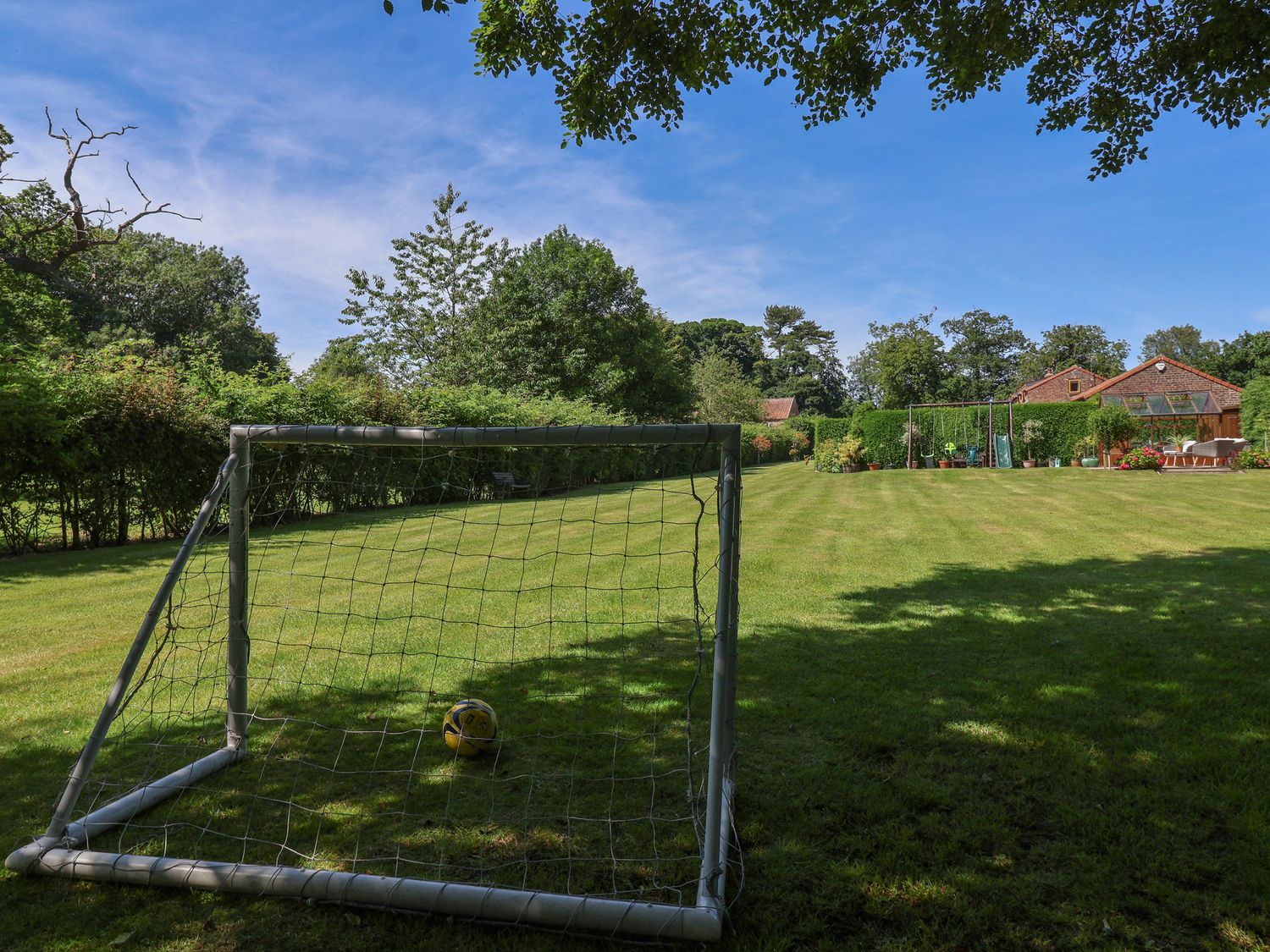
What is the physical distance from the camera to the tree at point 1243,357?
49178 millimetres

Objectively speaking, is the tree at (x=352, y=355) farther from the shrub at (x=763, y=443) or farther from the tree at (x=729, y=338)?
the tree at (x=729, y=338)

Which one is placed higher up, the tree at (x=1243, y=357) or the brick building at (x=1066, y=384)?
the tree at (x=1243, y=357)

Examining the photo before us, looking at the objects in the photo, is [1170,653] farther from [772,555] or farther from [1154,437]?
[1154,437]

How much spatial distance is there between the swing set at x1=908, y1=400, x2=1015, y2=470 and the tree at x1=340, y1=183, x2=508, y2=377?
70.5ft

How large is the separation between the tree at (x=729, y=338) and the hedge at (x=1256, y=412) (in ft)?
195

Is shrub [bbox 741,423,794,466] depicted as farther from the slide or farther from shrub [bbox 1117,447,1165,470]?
shrub [bbox 1117,447,1165,470]

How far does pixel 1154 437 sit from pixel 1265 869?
31936mm

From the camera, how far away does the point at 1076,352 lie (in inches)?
2702

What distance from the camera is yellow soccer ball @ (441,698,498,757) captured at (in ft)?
11.2

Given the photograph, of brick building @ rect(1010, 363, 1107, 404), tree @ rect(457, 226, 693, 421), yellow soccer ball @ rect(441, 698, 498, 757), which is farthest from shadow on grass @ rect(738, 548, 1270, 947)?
brick building @ rect(1010, 363, 1107, 404)

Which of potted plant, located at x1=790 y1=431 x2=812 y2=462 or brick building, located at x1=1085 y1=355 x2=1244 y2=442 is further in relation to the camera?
potted plant, located at x1=790 y1=431 x2=812 y2=462

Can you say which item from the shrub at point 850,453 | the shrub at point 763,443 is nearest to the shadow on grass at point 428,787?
the shrub at point 850,453

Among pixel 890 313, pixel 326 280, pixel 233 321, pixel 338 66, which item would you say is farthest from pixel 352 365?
pixel 890 313

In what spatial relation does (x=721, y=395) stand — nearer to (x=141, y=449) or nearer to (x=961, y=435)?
(x=961, y=435)
